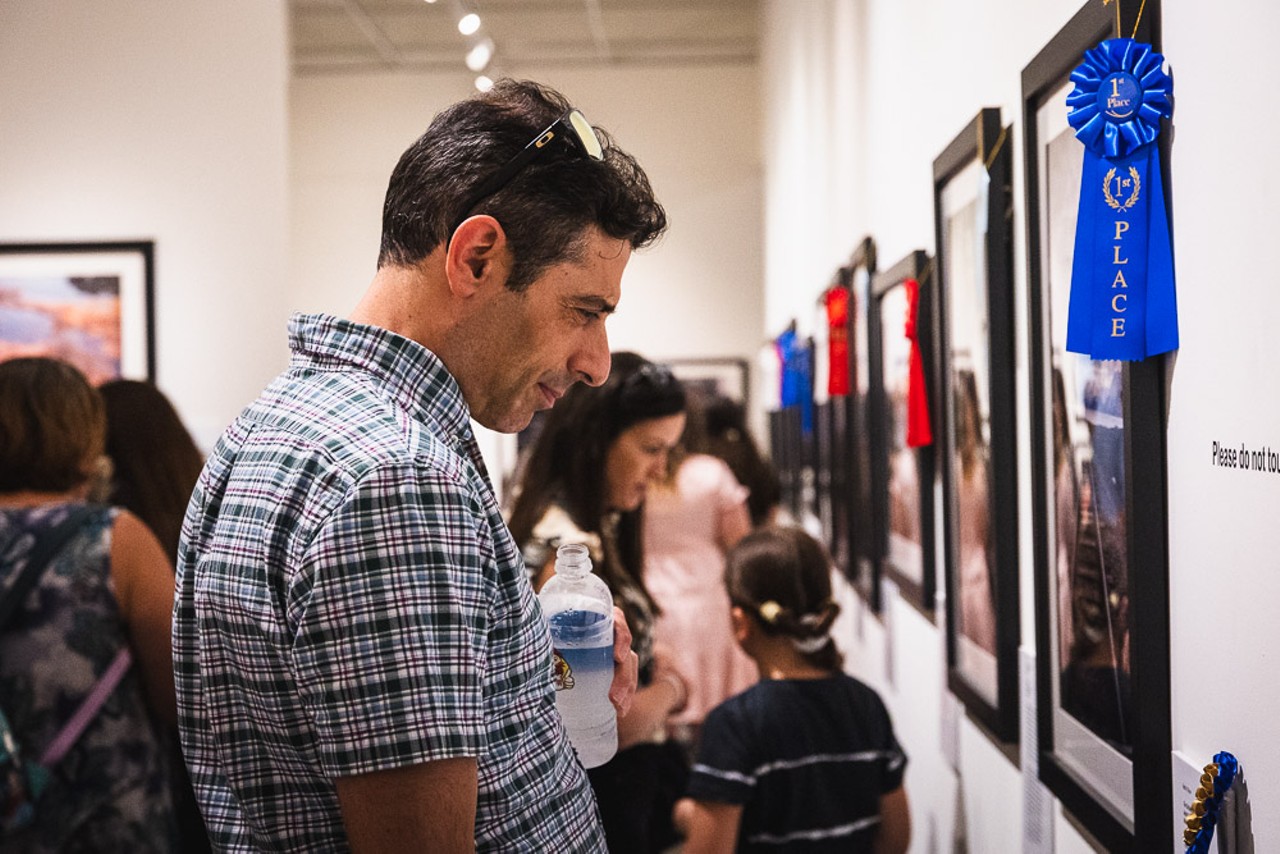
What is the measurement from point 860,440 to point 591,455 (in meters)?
1.29

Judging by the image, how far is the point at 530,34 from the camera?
8.15 m

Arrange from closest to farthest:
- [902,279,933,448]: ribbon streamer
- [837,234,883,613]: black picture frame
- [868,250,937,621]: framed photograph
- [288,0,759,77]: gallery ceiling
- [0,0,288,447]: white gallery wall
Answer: [902,279,933,448]: ribbon streamer < [868,250,937,621]: framed photograph < [837,234,883,613]: black picture frame < [0,0,288,447]: white gallery wall < [288,0,759,77]: gallery ceiling

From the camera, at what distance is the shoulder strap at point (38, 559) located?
2.46 metres

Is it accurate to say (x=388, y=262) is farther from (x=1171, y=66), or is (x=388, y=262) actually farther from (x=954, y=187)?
(x=954, y=187)

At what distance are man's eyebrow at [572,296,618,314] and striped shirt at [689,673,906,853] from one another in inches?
53.8

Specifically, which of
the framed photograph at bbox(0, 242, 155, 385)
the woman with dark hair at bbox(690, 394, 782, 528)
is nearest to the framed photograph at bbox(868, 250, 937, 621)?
the woman with dark hair at bbox(690, 394, 782, 528)

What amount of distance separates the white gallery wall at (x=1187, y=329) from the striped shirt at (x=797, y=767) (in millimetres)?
198

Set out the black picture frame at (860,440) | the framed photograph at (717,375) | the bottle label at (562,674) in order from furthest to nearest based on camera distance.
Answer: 1. the framed photograph at (717,375)
2. the black picture frame at (860,440)
3. the bottle label at (562,674)

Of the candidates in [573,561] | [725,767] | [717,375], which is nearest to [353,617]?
[573,561]

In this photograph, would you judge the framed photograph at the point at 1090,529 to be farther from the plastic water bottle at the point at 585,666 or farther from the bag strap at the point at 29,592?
the bag strap at the point at 29,592

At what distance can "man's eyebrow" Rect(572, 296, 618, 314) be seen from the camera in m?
1.35

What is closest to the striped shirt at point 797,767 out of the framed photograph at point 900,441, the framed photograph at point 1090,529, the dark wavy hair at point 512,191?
the framed photograph at point 900,441

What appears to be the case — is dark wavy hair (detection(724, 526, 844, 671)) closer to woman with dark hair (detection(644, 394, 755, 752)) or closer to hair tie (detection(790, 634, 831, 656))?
hair tie (detection(790, 634, 831, 656))

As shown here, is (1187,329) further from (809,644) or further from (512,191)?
(809,644)
